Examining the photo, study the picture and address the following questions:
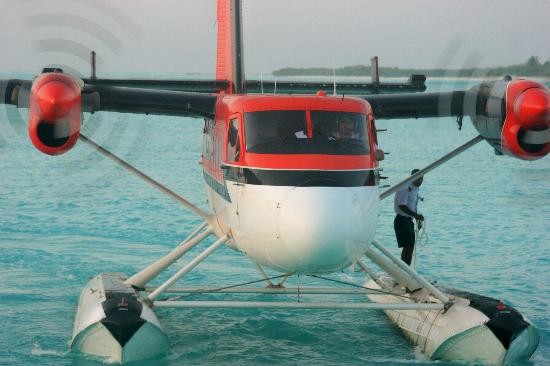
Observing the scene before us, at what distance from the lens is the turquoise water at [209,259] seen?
10758 mm

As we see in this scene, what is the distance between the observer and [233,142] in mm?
9578

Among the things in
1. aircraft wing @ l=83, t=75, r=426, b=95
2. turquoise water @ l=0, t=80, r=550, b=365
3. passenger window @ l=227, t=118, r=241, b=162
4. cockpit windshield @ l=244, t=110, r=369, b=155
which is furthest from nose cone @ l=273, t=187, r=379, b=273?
aircraft wing @ l=83, t=75, r=426, b=95

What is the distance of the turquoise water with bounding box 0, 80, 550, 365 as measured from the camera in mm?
10758

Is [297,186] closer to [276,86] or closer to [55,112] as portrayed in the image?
[55,112]

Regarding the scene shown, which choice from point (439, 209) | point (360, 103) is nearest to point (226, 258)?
point (360, 103)

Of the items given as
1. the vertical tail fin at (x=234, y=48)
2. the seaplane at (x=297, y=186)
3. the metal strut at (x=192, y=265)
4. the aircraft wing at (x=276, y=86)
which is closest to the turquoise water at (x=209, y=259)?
the seaplane at (x=297, y=186)

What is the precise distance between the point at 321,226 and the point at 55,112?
10.4 feet

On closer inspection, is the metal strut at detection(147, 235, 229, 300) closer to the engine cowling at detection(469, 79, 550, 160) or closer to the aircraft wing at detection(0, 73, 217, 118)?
the aircraft wing at detection(0, 73, 217, 118)

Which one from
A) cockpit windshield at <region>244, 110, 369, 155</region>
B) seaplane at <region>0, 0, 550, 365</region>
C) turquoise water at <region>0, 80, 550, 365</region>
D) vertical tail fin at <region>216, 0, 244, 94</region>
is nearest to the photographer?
seaplane at <region>0, 0, 550, 365</region>

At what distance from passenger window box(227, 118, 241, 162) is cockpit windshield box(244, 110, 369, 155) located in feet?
0.52

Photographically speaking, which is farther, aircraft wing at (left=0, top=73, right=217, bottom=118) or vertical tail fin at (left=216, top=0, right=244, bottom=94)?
vertical tail fin at (left=216, top=0, right=244, bottom=94)

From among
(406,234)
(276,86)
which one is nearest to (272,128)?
(406,234)

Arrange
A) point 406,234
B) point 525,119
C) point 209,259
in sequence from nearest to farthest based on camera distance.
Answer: point 525,119
point 406,234
point 209,259

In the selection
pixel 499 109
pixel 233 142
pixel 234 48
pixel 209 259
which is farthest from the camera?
pixel 209 259
